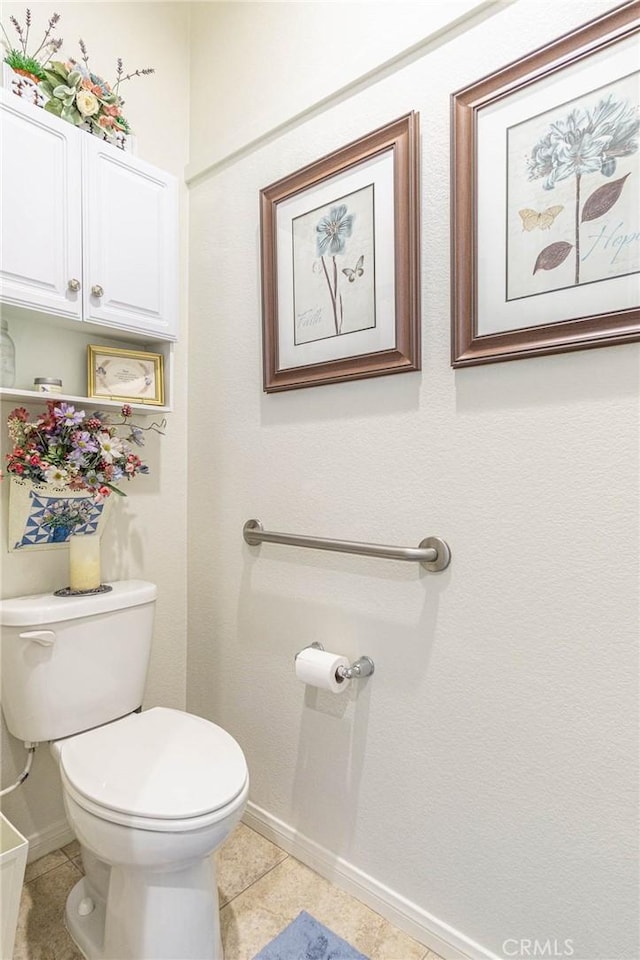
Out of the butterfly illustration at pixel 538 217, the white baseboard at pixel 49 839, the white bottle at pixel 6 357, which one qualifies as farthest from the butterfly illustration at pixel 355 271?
the white baseboard at pixel 49 839

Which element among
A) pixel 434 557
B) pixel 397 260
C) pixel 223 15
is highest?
pixel 223 15

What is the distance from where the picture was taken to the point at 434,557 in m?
1.15

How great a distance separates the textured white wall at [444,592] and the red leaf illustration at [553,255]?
19 centimetres

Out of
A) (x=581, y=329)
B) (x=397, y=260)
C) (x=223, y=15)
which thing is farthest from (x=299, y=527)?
(x=223, y=15)

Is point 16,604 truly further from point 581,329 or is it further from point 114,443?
point 581,329

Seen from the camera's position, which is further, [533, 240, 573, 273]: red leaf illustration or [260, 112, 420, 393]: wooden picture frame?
[260, 112, 420, 393]: wooden picture frame

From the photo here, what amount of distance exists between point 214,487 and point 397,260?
902 mm

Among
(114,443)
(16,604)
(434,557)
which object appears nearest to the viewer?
(434,557)

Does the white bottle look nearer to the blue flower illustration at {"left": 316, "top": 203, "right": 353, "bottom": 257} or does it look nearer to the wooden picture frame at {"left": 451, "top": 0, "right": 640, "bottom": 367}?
the blue flower illustration at {"left": 316, "top": 203, "right": 353, "bottom": 257}

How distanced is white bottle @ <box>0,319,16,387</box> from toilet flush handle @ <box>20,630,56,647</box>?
2.03 ft

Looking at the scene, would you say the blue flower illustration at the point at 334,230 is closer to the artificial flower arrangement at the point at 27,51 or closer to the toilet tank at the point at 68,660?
the artificial flower arrangement at the point at 27,51

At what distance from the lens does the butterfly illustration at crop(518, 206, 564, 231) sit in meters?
1.01

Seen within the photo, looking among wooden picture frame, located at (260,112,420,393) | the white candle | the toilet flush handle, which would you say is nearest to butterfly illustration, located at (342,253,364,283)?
wooden picture frame, located at (260,112,420,393)

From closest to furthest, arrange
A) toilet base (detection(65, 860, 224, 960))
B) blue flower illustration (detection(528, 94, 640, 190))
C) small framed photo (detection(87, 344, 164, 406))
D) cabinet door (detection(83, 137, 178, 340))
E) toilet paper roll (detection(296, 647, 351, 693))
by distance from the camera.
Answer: blue flower illustration (detection(528, 94, 640, 190)) < toilet base (detection(65, 860, 224, 960)) < toilet paper roll (detection(296, 647, 351, 693)) < cabinet door (detection(83, 137, 178, 340)) < small framed photo (detection(87, 344, 164, 406))
